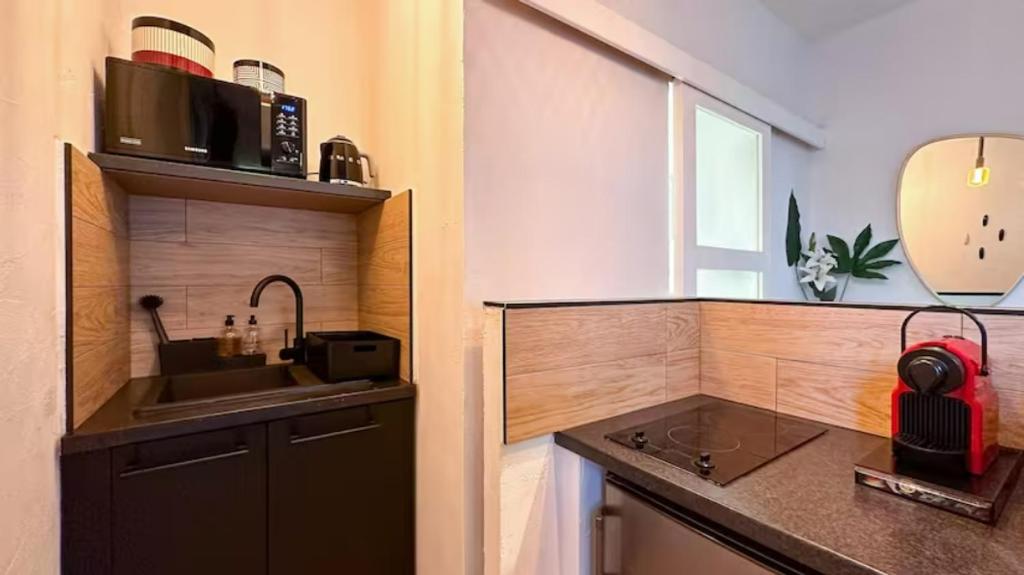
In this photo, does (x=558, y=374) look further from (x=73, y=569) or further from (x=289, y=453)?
(x=73, y=569)

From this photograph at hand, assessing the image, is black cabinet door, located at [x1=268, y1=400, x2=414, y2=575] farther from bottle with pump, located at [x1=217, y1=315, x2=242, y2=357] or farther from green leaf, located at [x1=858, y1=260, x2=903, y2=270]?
green leaf, located at [x1=858, y1=260, x2=903, y2=270]

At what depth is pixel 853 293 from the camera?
2266 mm

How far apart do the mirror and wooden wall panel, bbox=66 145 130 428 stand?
3.00m

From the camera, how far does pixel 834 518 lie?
2.29ft

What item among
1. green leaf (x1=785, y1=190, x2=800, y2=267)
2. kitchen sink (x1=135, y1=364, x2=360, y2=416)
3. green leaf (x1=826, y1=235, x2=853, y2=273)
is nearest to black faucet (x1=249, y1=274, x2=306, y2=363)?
kitchen sink (x1=135, y1=364, x2=360, y2=416)

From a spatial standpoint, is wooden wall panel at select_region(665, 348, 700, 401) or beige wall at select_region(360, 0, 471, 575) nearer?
beige wall at select_region(360, 0, 471, 575)

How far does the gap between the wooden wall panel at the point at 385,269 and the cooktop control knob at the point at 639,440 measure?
72 cm

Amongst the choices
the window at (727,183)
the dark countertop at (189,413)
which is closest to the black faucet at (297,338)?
the dark countertop at (189,413)

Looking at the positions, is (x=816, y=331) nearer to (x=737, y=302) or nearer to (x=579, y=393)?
(x=737, y=302)

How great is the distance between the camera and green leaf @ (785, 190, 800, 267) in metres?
2.29

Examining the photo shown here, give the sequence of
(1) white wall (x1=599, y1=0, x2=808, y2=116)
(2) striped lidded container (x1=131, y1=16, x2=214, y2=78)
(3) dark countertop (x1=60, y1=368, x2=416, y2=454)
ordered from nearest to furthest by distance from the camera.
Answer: (3) dark countertop (x1=60, y1=368, x2=416, y2=454)
(2) striped lidded container (x1=131, y1=16, x2=214, y2=78)
(1) white wall (x1=599, y1=0, x2=808, y2=116)

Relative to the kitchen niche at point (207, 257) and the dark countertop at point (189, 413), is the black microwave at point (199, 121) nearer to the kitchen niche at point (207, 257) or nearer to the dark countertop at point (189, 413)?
the kitchen niche at point (207, 257)

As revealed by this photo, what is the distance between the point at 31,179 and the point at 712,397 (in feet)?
5.68

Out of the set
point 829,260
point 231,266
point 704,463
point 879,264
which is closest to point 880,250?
point 879,264
